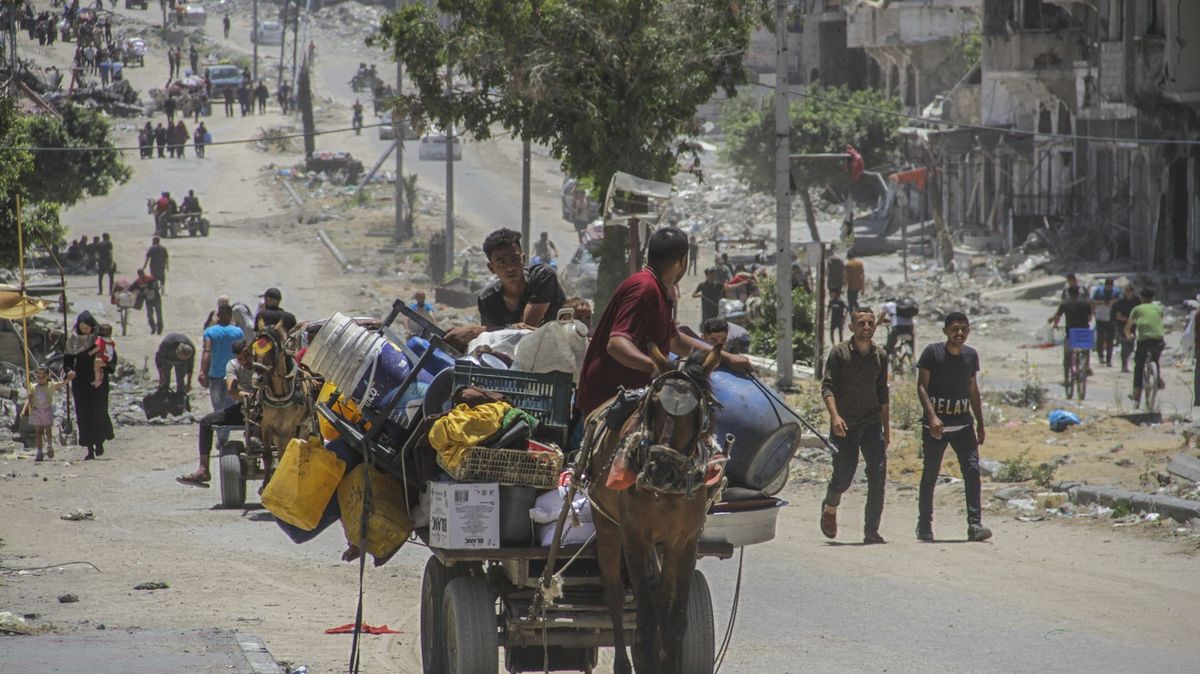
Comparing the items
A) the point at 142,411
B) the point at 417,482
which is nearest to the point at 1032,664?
the point at 417,482

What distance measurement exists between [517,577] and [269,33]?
287 ft

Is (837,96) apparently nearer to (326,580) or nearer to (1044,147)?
(1044,147)

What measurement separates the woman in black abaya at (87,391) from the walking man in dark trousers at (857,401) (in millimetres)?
9850

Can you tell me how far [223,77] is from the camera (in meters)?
72.1

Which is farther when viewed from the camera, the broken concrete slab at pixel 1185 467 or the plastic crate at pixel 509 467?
the broken concrete slab at pixel 1185 467

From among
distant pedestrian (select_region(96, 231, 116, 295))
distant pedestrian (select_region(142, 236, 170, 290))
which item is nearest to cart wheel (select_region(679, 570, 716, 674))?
distant pedestrian (select_region(142, 236, 170, 290))

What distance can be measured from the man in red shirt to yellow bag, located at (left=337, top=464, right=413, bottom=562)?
1.09m

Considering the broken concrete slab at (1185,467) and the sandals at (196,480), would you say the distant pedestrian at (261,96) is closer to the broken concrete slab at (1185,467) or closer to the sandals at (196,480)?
the sandals at (196,480)

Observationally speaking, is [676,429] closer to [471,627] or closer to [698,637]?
[698,637]

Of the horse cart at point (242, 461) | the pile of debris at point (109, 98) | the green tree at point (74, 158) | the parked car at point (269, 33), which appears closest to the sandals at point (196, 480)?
the horse cart at point (242, 461)

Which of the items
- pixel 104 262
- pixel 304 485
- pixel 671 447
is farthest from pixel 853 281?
pixel 671 447

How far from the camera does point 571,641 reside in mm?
7164

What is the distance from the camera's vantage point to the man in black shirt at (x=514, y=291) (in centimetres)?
862

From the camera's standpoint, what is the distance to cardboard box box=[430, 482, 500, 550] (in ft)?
22.7
